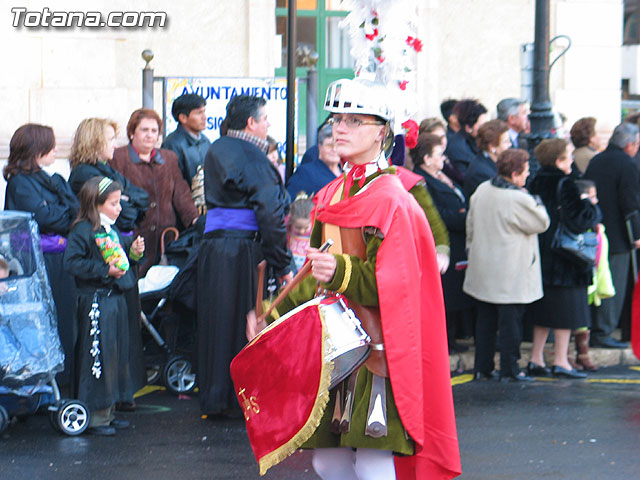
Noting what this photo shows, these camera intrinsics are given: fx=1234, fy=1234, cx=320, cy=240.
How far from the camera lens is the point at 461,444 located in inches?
286

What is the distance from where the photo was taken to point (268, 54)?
568 inches

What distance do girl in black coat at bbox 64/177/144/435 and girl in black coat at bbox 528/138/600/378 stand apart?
133 inches

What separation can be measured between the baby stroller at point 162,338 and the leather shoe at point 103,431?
1.18 m

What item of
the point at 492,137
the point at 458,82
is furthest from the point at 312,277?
the point at 458,82

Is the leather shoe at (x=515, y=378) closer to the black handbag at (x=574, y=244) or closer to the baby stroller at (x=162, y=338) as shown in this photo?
the black handbag at (x=574, y=244)

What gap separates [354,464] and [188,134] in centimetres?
549

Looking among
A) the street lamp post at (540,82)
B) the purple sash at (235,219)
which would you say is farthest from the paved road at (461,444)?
the street lamp post at (540,82)

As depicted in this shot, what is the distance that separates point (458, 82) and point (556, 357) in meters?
6.63

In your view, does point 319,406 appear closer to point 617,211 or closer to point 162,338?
point 162,338

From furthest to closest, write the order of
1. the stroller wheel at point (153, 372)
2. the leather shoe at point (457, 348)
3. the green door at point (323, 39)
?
the green door at point (323, 39)
the leather shoe at point (457, 348)
the stroller wheel at point (153, 372)

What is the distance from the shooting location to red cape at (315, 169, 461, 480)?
15.8 feet

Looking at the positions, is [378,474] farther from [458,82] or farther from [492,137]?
[458,82]

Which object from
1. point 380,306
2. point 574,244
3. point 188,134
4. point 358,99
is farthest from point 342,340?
point 188,134

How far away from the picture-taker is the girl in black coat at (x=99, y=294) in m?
7.35
